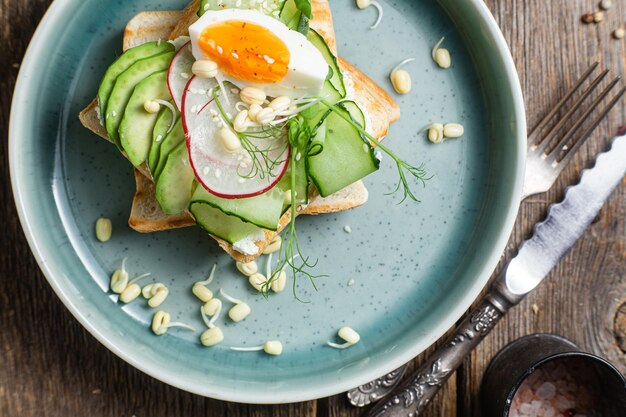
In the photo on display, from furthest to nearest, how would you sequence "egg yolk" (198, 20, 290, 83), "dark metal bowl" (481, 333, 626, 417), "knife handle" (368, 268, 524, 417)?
"knife handle" (368, 268, 524, 417)
"dark metal bowl" (481, 333, 626, 417)
"egg yolk" (198, 20, 290, 83)

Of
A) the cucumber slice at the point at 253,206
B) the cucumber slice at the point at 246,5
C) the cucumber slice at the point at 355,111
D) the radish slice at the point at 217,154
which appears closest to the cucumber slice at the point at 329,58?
the cucumber slice at the point at 355,111

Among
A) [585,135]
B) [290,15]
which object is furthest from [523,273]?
[290,15]

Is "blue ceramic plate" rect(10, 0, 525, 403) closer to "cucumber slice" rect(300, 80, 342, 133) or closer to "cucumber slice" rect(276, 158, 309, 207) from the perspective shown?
"cucumber slice" rect(276, 158, 309, 207)

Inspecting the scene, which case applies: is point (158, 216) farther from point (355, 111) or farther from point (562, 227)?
point (562, 227)

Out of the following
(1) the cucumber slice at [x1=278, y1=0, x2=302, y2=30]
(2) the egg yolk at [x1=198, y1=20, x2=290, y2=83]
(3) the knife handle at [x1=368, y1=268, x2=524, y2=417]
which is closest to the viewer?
(2) the egg yolk at [x1=198, y1=20, x2=290, y2=83]

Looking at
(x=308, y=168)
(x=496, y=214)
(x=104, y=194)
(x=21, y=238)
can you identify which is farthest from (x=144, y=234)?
(x=496, y=214)

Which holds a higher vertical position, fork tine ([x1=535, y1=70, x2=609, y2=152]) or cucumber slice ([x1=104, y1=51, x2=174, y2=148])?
cucumber slice ([x1=104, y1=51, x2=174, y2=148])

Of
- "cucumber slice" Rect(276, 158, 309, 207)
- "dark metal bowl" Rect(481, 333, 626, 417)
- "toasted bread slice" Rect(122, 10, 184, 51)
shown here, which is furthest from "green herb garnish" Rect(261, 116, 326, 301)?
"dark metal bowl" Rect(481, 333, 626, 417)
